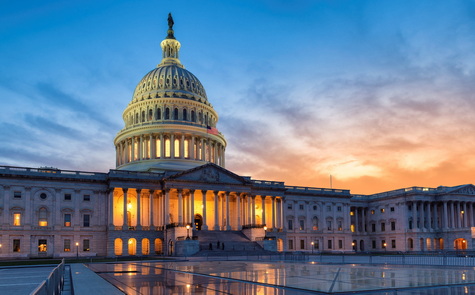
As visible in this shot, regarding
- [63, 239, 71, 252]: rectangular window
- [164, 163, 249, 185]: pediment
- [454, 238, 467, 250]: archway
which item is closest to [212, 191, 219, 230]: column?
[164, 163, 249, 185]: pediment

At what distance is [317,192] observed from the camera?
11419cm

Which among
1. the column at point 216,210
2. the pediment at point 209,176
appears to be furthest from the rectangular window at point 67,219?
the column at point 216,210

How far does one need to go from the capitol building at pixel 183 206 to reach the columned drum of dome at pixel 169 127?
0.27m

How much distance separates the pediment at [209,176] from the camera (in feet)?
292

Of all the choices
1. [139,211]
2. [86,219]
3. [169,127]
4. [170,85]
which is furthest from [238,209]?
[170,85]

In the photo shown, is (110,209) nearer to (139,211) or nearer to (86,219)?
(86,219)

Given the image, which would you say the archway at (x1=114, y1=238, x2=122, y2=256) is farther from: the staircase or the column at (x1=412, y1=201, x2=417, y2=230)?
the column at (x1=412, y1=201, x2=417, y2=230)

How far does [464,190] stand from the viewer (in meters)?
117

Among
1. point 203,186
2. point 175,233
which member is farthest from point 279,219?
point 175,233

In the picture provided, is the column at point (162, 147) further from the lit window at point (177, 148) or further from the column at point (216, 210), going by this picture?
the column at point (216, 210)

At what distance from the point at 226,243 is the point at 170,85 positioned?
51179mm

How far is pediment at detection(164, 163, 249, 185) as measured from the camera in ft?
292

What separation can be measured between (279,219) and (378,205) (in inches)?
1345

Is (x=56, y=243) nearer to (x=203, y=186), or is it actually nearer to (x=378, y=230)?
(x=203, y=186)
